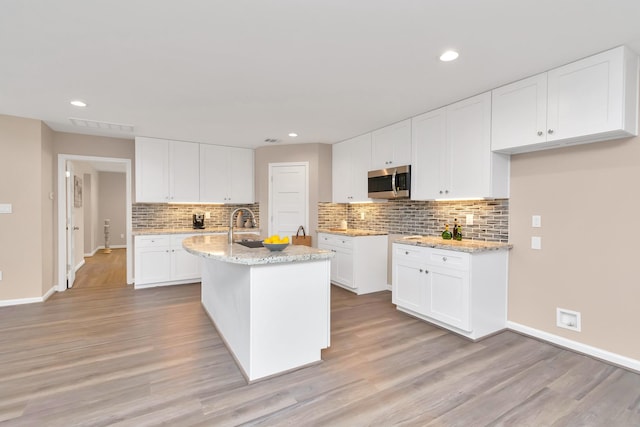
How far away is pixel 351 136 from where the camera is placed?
4980 millimetres

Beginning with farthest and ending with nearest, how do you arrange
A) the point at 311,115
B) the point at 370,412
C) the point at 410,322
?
1. the point at 311,115
2. the point at 410,322
3. the point at 370,412

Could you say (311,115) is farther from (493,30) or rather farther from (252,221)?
(252,221)

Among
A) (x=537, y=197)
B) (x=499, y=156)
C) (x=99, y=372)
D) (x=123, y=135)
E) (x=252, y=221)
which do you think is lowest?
(x=99, y=372)

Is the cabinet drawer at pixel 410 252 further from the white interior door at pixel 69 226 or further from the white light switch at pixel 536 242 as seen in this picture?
Result: the white interior door at pixel 69 226

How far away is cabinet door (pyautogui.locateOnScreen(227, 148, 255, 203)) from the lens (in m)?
5.76

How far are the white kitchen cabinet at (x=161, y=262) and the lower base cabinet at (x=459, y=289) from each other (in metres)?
3.57

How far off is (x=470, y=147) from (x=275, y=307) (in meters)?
2.52

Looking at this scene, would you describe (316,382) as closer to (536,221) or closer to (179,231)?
(536,221)

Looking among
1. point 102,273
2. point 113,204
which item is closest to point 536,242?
point 102,273

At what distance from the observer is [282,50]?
7.56 ft

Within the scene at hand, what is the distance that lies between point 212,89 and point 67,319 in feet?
9.98

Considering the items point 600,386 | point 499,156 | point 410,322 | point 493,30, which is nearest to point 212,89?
point 493,30

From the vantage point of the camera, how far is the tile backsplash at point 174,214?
5332 mm

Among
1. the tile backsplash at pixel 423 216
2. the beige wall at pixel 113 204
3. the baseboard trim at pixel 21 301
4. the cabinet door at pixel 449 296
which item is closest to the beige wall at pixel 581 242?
the tile backsplash at pixel 423 216
